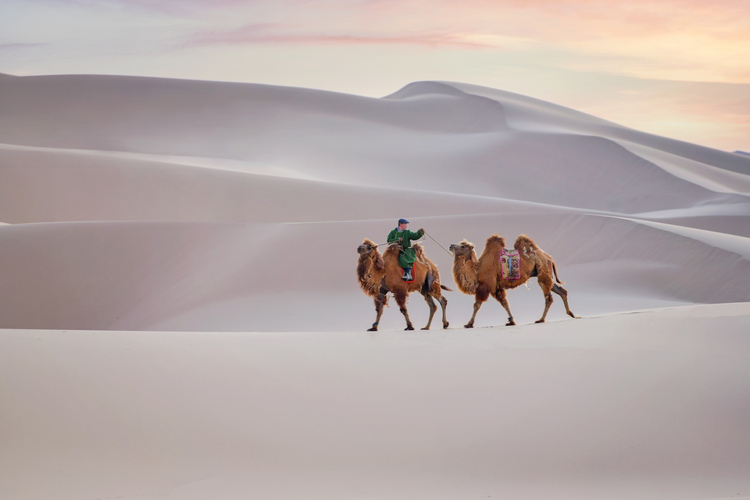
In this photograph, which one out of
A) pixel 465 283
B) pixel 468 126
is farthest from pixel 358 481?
pixel 468 126

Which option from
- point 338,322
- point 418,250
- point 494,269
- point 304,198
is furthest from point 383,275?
point 304,198

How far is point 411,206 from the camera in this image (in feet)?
101

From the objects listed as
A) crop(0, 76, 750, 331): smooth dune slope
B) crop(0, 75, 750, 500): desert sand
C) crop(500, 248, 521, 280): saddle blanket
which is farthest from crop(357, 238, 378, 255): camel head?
crop(0, 76, 750, 331): smooth dune slope

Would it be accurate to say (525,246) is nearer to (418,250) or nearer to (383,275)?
(418,250)

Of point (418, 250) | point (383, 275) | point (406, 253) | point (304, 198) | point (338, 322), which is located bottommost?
point (383, 275)

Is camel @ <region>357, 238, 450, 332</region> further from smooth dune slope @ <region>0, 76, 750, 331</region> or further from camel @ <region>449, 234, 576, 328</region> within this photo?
smooth dune slope @ <region>0, 76, 750, 331</region>

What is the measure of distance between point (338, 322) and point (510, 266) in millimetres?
6873

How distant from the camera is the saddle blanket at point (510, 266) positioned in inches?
436

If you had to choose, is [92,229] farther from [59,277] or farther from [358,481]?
[358,481]

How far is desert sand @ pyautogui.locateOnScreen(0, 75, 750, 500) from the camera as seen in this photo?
240 inches

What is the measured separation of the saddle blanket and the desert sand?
852 millimetres

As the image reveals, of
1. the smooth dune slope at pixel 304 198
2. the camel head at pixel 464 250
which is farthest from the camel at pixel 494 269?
the smooth dune slope at pixel 304 198

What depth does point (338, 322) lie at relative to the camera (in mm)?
17266

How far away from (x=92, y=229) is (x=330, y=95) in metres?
40.4
